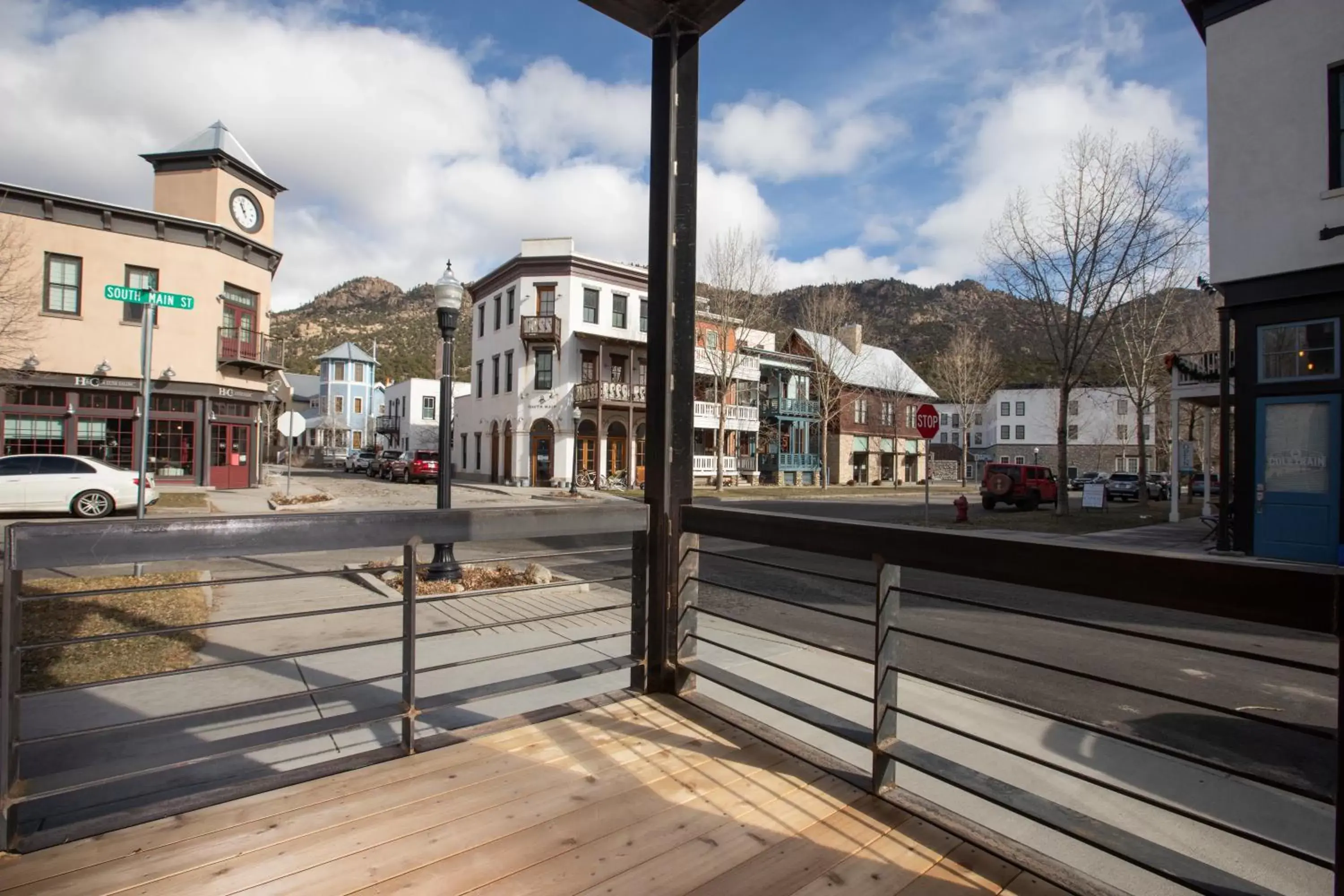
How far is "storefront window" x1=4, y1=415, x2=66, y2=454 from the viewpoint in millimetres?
20016

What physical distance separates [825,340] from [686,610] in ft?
121

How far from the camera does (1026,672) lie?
518 cm

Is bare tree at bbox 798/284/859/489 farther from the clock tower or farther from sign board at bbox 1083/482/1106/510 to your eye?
the clock tower

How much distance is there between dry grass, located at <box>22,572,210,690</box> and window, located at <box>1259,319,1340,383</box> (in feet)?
48.1

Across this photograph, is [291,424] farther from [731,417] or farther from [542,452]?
[731,417]

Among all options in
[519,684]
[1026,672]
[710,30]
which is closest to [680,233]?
[710,30]

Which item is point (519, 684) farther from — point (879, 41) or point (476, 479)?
point (476, 479)

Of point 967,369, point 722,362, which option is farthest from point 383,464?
point 967,369

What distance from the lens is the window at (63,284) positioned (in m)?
20.2

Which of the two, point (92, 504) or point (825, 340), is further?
point (825, 340)

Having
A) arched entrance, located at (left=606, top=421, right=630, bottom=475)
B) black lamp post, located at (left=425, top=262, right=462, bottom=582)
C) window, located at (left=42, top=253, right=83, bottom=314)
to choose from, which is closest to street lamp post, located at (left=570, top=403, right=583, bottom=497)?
arched entrance, located at (left=606, top=421, right=630, bottom=475)

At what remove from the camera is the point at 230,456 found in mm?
24453

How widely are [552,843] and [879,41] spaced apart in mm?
4086

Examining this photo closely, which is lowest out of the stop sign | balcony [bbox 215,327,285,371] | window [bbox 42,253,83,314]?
the stop sign
